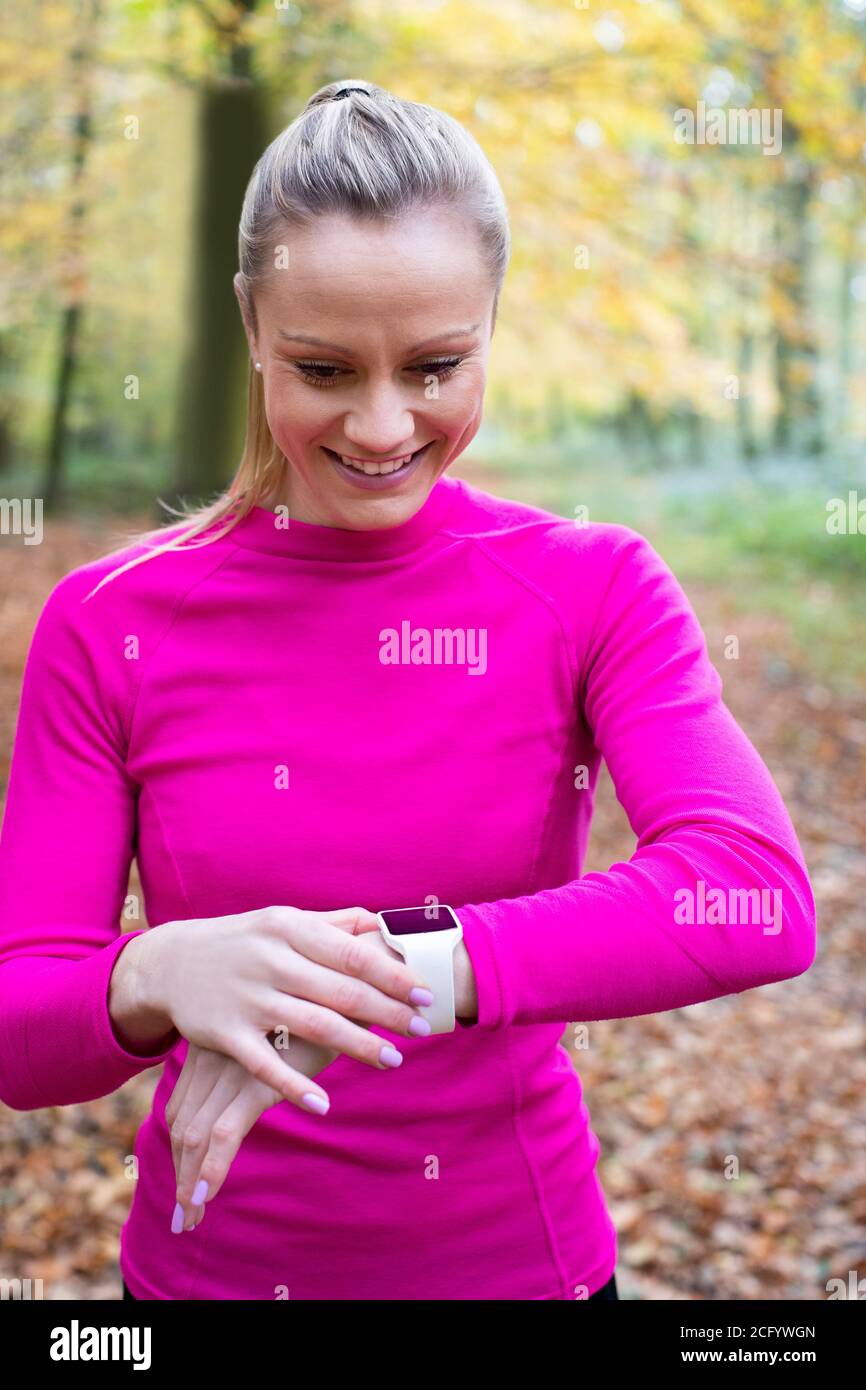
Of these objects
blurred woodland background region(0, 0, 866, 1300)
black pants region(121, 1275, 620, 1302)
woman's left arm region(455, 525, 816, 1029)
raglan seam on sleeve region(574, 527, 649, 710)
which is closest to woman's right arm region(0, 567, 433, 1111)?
woman's left arm region(455, 525, 816, 1029)

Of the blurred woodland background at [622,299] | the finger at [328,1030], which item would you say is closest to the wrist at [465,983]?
the finger at [328,1030]

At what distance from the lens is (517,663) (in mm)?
1700

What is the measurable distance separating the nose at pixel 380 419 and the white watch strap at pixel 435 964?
0.62 m

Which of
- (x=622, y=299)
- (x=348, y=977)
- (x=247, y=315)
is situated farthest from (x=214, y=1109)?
(x=622, y=299)

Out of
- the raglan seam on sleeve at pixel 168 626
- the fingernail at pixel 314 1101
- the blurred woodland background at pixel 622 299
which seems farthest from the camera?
the blurred woodland background at pixel 622 299

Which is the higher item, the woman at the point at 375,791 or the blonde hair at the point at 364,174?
the blonde hair at the point at 364,174

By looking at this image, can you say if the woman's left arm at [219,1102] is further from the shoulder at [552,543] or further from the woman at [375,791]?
the shoulder at [552,543]

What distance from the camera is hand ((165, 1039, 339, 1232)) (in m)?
1.40

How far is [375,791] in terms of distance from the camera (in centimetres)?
165

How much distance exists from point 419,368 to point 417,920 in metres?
Answer: 0.70

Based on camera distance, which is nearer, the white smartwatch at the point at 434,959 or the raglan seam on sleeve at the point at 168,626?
the white smartwatch at the point at 434,959

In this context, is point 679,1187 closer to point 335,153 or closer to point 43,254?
point 335,153

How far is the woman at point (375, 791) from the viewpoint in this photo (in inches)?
57.6

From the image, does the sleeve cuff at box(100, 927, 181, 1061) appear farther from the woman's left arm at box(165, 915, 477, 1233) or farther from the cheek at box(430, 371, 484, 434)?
the cheek at box(430, 371, 484, 434)
